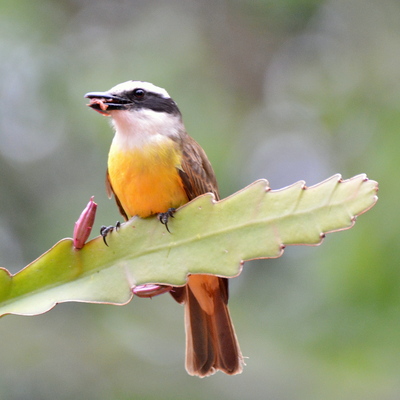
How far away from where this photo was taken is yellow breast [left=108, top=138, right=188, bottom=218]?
9.64 ft

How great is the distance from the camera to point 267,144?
7.39m

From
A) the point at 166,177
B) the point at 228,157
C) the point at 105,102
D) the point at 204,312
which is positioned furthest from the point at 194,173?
the point at 228,157

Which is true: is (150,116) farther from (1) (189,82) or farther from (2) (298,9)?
(2) (298,9)

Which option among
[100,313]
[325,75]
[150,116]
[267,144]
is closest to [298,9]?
[325,75]

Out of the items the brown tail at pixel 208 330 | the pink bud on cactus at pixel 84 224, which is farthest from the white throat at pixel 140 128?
the pink bud on cactus at pixel 84 224

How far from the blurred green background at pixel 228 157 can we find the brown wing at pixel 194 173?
6.40 ft

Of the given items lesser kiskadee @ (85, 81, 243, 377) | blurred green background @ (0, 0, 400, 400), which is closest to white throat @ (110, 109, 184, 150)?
lesser kiskadee @ (85, 81, 243, 377)

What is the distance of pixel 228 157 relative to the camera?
6.09 metres

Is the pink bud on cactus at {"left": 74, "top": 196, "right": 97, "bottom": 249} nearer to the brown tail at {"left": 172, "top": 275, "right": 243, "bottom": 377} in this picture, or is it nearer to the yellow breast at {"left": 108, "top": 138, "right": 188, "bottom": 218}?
the yellow breast at {"left": 108, "top": 138, "right": 188, "bottom": 218}

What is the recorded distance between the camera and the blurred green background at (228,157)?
4.89m

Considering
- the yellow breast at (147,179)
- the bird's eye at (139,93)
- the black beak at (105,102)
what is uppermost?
the bird's eye at (139,93)

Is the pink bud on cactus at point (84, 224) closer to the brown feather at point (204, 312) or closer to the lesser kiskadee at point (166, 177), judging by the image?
the lesser kiskadee at point (166, 177)

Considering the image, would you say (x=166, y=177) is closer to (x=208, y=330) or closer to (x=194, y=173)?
(x=194, y=173)

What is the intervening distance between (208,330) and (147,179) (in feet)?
2.75
